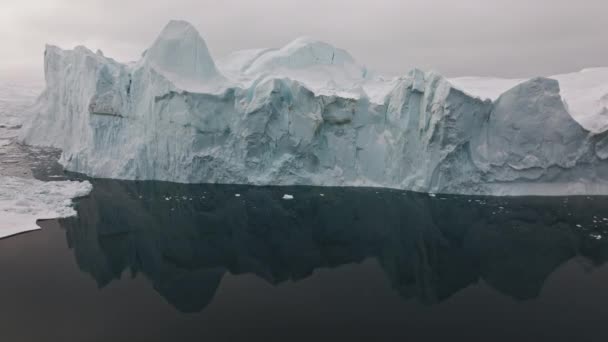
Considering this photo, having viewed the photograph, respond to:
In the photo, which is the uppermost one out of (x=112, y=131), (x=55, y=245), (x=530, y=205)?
(x=112, y=131)

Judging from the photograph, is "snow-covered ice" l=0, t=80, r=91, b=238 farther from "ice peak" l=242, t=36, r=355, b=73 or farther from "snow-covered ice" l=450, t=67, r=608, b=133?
"snow-covered ice" l=450, t=67, r=608, b=133

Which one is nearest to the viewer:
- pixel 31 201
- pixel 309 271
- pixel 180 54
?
pixel 309 271

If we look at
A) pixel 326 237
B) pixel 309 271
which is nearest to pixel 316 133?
pixel 326 237

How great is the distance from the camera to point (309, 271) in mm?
8461

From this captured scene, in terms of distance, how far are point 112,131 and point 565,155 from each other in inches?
656

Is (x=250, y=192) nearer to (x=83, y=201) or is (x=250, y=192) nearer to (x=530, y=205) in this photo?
(x=83, y=201)

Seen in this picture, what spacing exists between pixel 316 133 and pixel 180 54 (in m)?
6.17

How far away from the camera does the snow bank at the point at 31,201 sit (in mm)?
10205

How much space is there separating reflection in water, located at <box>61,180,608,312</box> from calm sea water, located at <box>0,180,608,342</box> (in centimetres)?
→ 5

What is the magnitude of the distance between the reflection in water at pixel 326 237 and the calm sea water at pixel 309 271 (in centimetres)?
5

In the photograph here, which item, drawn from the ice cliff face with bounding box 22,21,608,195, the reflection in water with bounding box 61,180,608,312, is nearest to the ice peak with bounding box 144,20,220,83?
the ice cliff face with bounding box 22,21,608,195

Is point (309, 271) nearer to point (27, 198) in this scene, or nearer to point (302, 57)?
point (27, 198)

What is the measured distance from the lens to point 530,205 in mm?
12852

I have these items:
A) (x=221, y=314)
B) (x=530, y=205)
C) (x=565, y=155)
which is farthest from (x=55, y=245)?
(x=565, y=155)
